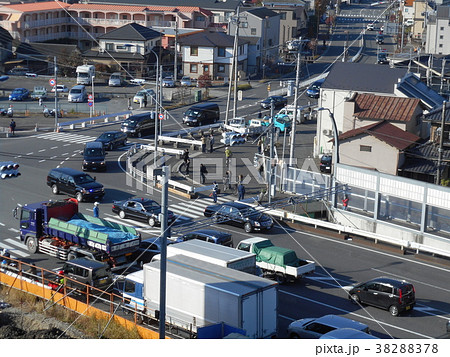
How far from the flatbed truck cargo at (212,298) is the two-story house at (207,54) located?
53.4m

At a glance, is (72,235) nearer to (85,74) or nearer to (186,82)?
(85,74)

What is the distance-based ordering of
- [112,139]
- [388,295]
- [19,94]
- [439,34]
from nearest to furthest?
→ [388,295] → [112,139] → [19,94] → [439,34]

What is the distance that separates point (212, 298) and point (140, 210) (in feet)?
40.6

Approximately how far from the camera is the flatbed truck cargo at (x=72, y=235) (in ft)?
78.1

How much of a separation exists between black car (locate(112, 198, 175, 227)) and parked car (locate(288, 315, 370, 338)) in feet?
37.2

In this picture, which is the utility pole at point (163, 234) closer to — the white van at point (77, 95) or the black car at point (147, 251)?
the black car at point (147, 251)

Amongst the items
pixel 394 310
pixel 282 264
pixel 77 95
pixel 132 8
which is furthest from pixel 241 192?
pixel 132 8

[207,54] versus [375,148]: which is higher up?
[207,54]

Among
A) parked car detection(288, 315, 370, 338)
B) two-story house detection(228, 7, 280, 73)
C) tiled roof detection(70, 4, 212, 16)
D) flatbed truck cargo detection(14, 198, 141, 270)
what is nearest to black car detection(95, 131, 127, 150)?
flatbed truck cargo detection(14, 198, 141, 270)

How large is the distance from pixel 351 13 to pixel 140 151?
109 metres

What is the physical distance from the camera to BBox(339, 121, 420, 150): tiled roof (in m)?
36.0

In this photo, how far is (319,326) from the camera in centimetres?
1875

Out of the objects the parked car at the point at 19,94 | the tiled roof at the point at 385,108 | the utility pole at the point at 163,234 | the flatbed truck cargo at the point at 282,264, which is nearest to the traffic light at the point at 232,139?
the tiled roof at the point at 385,108
